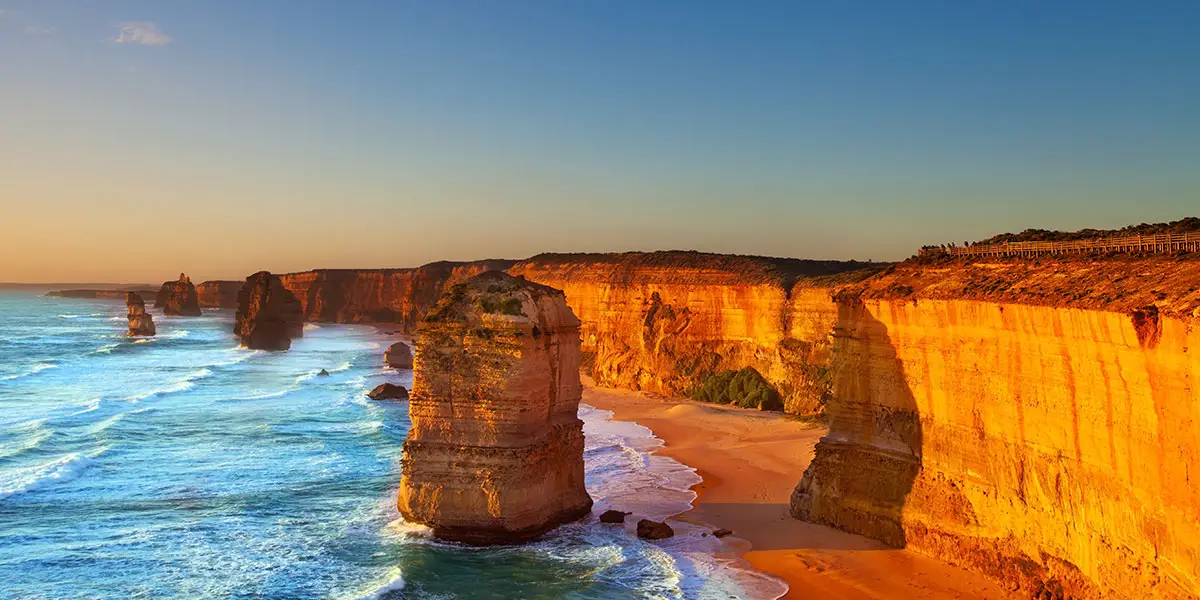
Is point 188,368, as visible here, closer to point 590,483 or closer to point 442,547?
point 590,483

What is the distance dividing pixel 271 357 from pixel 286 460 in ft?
162

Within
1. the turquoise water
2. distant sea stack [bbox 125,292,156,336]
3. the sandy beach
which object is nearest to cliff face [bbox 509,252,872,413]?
the sandy beach

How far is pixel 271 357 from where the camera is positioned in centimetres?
7838

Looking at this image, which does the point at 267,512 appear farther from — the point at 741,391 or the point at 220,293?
the point at 220,293

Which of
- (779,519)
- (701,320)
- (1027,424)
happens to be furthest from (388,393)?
(1027,424)

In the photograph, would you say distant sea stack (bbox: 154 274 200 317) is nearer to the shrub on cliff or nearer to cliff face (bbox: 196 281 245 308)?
cliff face (bbox: 196 281 245 308)

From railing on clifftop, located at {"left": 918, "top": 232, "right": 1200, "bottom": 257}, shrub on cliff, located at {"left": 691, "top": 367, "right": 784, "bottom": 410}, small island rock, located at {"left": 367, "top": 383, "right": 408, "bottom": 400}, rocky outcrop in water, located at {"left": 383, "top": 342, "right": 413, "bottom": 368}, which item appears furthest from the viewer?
rocky outcrop in water, located at {"left": 383, "top": 342, "right": 413, "bottom": 368}

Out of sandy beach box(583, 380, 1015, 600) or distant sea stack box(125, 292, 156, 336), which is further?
distant sea stack box(125, 292, 156, 336)

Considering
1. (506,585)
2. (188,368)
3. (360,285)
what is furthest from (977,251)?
(360,285)

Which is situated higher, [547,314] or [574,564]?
[547,314]

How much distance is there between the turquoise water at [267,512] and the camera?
19469 millimetres

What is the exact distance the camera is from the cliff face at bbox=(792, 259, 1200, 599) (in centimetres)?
1348

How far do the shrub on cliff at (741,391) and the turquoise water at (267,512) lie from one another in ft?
23.1

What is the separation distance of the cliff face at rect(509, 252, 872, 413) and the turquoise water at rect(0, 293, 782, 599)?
893 centimetres
